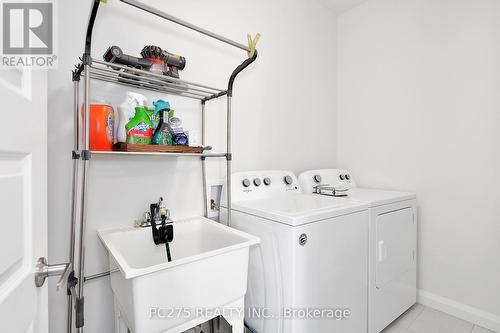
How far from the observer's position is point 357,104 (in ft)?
7.88

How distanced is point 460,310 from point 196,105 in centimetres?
234

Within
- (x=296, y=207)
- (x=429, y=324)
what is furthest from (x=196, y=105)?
(x=429, y=324)

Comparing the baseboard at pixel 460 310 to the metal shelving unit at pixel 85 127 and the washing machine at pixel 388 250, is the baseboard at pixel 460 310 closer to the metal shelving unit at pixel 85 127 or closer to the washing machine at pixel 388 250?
the washing machine at pixel 388 250

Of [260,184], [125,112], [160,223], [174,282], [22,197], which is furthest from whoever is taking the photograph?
[260,184]

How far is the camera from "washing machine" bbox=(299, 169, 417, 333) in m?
1.53

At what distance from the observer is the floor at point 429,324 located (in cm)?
169

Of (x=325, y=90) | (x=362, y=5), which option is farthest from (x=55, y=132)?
(x=362, y=5)

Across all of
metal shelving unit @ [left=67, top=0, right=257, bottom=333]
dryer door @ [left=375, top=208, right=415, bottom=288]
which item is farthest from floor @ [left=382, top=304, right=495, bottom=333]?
metal shelving unit @ [left=67, top=0, right=257, bottom=333]

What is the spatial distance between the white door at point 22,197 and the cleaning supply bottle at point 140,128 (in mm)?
426

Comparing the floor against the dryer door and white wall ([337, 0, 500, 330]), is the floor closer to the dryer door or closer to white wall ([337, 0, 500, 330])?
white wall ([337, 0, 500, 330])

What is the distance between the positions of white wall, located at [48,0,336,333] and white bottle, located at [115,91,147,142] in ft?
0.51

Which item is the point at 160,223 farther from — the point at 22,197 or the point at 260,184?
the point at 22,197

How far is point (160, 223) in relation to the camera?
133 centimetres

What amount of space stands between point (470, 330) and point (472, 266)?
41cm
